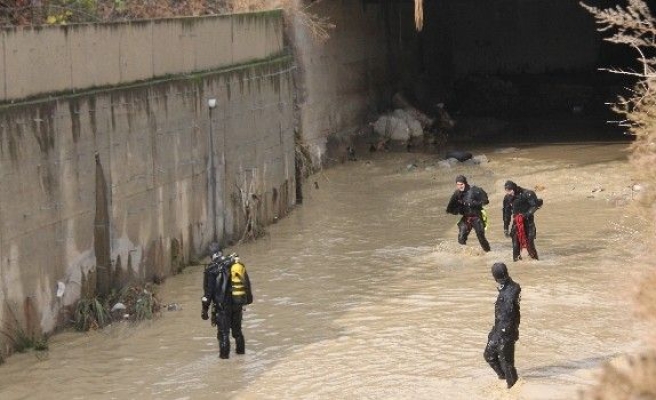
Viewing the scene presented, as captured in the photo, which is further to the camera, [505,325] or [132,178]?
[132,178]

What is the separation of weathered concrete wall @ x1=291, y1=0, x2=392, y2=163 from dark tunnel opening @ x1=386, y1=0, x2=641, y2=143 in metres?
3.57

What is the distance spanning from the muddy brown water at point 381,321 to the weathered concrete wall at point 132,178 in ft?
2.28

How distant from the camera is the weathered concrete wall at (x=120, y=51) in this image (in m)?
15.2

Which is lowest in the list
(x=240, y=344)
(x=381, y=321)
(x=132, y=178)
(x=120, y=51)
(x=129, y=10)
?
(x=381, y=321)

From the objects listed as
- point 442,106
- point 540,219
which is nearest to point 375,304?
point 540,219

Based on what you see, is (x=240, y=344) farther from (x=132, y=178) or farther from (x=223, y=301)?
(x=132, y=178)

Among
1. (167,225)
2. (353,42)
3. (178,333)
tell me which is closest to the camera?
(178,333)

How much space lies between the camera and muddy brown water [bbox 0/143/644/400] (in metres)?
13.7

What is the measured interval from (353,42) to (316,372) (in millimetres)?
19214

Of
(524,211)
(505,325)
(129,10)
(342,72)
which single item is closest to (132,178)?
(129,10)

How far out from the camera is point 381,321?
1628cm

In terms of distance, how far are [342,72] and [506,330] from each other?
764 inches

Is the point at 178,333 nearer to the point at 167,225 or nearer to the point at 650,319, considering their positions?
the point at 167,225

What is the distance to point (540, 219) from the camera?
22891mm
